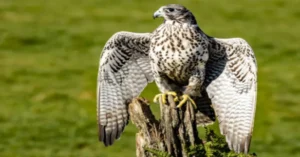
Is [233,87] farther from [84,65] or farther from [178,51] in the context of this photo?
[84,65]

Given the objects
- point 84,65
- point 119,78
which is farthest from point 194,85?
point 84,65

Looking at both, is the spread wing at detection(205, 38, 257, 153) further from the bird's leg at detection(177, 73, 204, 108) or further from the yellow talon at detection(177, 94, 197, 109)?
the yellow talon at detection(177, 94, 197, 109)

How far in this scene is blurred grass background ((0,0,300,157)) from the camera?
15.5 meters

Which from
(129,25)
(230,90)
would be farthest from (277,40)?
(230,90)

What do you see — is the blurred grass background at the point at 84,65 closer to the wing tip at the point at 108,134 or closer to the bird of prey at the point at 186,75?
the bird of prey at the point at 186,75

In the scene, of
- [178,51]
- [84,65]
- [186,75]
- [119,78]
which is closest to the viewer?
[178,51]

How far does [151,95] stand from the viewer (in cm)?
1812

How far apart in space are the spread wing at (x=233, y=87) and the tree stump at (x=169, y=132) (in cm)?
51

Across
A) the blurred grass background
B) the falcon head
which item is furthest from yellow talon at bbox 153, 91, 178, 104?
the blurred grass background

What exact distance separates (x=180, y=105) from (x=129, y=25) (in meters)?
17.2

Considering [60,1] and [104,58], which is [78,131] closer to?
[104,58]

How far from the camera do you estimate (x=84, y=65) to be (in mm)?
20609

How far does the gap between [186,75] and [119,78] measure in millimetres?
722

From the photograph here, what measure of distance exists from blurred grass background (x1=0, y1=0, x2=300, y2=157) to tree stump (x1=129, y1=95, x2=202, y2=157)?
7.03m
